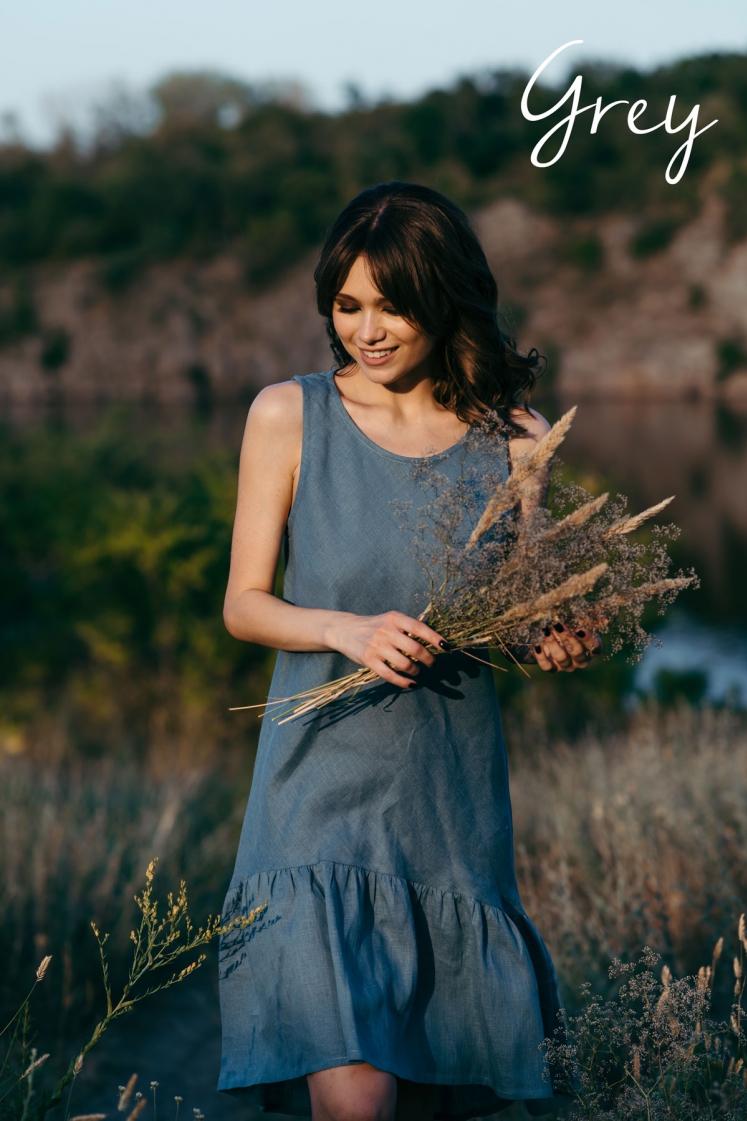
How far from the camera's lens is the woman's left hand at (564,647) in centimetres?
240

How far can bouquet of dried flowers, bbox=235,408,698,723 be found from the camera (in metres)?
2.28

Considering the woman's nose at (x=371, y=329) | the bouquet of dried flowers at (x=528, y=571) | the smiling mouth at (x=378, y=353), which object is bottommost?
the bouquet of dried flowers at (x=528, y=571)

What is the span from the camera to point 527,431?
2742mm

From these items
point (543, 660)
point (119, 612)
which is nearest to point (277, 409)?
point (543, 660)

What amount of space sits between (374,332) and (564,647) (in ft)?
2.78

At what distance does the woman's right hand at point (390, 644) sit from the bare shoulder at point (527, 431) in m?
0.70

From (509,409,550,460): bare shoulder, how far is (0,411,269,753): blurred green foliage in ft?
19.1

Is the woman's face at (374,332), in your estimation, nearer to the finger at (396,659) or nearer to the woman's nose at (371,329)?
the woman's nose at (371,329)

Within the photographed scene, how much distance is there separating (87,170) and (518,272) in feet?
115

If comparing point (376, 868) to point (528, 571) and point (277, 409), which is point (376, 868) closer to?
point (528, 571)

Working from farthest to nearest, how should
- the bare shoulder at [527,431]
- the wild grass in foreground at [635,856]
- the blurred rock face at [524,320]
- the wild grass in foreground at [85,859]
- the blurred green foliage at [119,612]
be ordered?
the blurred rock face at [524,320]
the blurred green foliage at [119,612]
the wild grass in foreground at [85,859]
the wild grass in foreground at [635,856]
the bare shoulder at [527,431]

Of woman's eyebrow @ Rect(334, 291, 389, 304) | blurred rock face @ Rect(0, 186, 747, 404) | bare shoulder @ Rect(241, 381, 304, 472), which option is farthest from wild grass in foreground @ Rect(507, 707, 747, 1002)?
blurred rock face @ Rect(0, 186, 747, 404)

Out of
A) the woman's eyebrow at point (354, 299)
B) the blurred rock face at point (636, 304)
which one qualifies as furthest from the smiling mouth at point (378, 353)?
the blurred rock face at point (636, 304)

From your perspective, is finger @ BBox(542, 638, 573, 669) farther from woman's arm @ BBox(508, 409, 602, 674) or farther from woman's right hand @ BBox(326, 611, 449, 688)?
woman's right hand @ BBox(326, 611, 449, 688)
